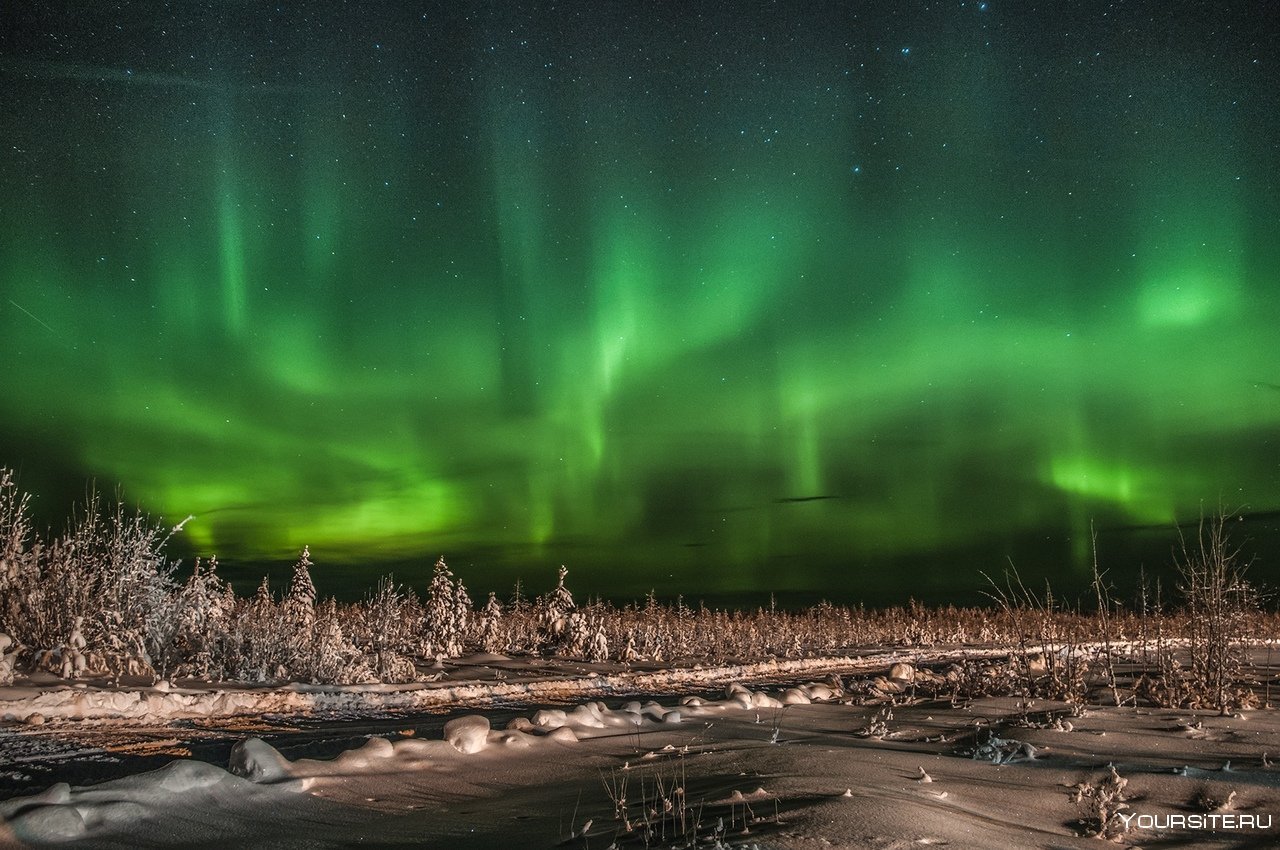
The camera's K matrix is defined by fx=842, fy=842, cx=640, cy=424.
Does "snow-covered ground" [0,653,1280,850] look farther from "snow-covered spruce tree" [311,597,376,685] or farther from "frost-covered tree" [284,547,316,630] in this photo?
"frost-covered tree" [284,547,316,630]

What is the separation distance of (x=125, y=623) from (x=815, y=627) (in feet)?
213

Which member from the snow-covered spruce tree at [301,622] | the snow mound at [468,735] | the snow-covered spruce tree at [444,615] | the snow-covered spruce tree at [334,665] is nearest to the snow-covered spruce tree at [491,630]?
the snow-covered spruce tree at [444,615]

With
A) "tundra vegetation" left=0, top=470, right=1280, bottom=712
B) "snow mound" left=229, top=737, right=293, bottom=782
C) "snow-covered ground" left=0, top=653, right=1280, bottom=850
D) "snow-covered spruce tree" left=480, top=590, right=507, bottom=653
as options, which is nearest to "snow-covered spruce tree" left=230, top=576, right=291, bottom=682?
"tundra vegetation" left=0, top=470, right=1280, bottom=712

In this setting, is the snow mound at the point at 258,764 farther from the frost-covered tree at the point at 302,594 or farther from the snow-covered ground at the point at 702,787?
the frost-covered tree at the point at 302,594

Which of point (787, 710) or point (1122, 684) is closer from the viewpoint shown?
point (787, 710)

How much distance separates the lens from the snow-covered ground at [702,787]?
4.61 m

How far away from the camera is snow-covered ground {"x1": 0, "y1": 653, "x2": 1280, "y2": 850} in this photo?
4605 mm

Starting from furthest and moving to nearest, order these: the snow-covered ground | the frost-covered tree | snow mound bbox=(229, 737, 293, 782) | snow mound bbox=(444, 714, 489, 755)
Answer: the frost-covered tree < snow mound bbox=(444, 714, 489, 755) < snow mound bbox=(229, 737, 293, 782) < the snow-covered ground

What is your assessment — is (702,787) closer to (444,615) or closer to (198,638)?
(198,638)

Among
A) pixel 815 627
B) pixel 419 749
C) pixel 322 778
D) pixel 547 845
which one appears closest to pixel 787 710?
pixel 419 749

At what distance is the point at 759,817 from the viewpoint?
4617 millimetres

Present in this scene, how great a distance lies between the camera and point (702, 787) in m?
5.88

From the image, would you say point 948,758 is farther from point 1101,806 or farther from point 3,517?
point 3,517

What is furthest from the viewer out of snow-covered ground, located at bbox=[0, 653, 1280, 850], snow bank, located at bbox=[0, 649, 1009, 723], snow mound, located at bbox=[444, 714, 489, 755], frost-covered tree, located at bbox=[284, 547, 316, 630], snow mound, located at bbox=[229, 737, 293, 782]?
frost-covered tree, located at bbox=[284, 547, 316, 630]
